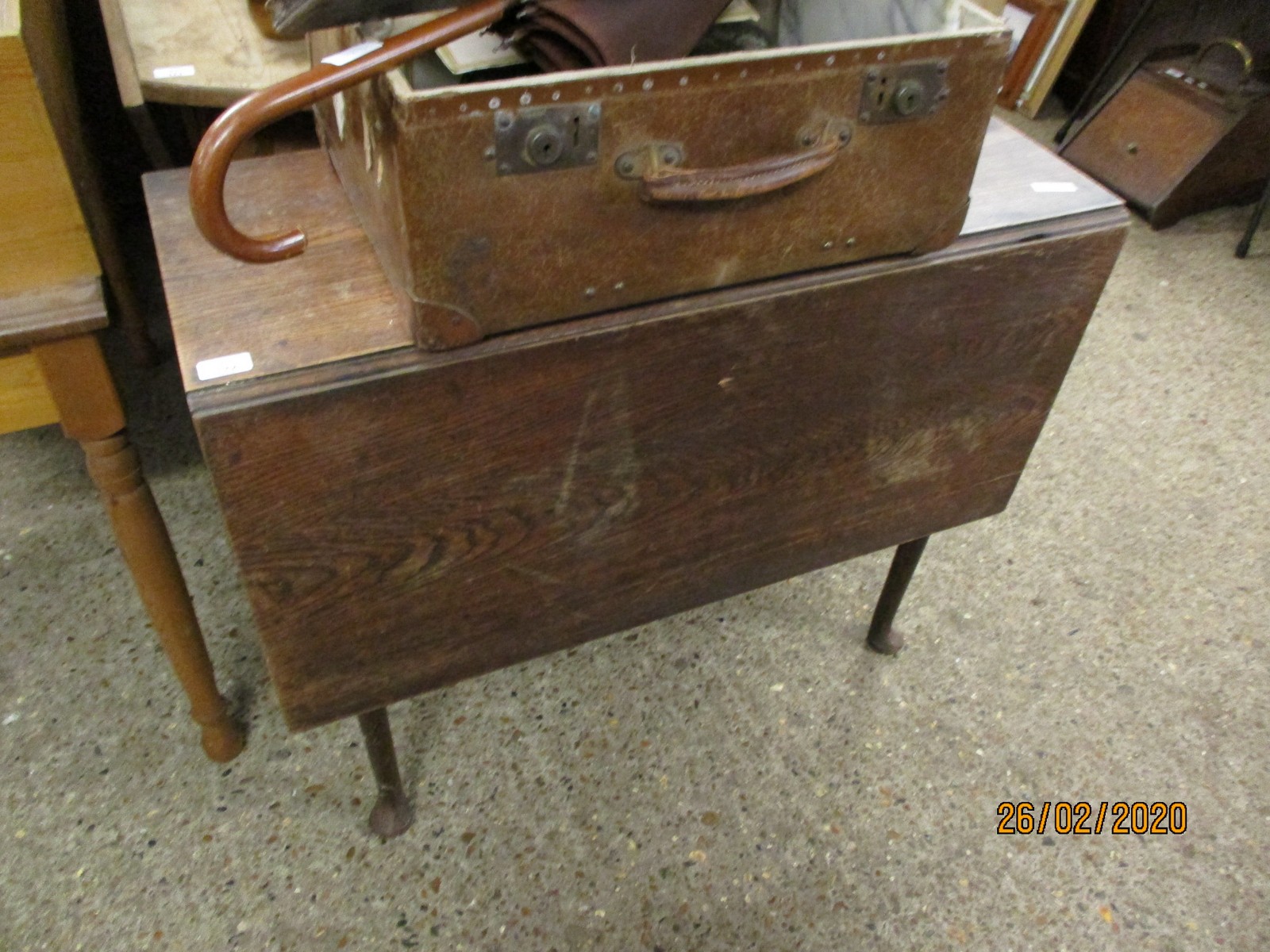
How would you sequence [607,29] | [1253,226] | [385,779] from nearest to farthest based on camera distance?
[607,29] < [385,779] < [1253,226]

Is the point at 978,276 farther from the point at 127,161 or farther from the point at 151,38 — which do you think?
the point at 127,161

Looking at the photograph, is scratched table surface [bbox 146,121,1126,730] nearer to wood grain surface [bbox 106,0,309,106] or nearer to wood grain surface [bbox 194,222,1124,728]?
wood grain surface [bbox 194,222,1124,728]

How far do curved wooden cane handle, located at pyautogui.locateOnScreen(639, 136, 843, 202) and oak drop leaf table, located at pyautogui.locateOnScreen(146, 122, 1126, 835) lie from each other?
0.11 meters

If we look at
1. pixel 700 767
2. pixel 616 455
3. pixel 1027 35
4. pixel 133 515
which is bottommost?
pixel 700 767

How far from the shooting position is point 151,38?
52.5 inches

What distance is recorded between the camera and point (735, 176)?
2.38 feet

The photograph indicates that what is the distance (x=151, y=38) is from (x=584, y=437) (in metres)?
0.95

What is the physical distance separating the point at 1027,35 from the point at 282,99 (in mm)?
2642

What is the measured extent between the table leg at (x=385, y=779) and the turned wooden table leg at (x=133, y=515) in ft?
0.64

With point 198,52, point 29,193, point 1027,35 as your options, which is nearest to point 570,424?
point 29,193

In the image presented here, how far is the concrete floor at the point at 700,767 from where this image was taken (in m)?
1.17

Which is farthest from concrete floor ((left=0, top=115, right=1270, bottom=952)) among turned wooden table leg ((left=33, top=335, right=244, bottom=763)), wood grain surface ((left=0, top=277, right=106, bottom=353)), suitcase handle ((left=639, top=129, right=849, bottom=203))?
suitcase handle ((left=639, top=129, right=849, bottom=203))

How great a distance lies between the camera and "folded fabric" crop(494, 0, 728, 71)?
71 cm

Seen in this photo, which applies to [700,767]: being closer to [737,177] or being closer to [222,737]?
[222,737]
